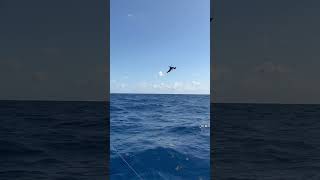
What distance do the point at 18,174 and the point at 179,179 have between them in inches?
293

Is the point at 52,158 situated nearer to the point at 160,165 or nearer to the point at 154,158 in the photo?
the point at 154,158

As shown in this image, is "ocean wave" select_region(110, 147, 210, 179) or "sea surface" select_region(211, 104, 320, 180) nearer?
"ocean wave" select_region(110, 147, 210, 179)

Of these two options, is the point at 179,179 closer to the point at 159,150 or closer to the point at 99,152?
the point at 159,150

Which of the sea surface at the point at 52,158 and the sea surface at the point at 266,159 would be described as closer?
the sea surface at the point at 52,158

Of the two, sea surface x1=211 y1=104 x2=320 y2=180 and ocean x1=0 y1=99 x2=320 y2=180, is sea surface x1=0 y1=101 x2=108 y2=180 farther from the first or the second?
sea surface x1=211 y1=104 x2=320 y2=180

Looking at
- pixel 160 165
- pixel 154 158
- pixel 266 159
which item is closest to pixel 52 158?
pixel 154 158

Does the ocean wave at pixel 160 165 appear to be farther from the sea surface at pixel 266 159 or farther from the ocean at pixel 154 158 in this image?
the sea surface at pixel 266 159

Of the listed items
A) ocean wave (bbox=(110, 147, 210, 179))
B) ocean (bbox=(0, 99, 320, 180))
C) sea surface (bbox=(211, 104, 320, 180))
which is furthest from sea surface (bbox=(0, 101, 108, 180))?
sea surface (bbox=(211, 104, 320, 180))

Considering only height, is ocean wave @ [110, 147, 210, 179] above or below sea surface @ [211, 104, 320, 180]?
above

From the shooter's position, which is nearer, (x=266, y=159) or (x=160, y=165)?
(x=160, y=165)

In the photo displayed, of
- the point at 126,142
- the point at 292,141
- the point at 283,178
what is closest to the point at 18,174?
the point at 126,142

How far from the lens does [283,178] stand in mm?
15859

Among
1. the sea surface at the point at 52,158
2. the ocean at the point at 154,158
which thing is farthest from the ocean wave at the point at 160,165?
the sea surface at the point at 52,158

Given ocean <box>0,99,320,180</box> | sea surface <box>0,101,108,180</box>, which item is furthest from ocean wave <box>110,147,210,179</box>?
sea surface <box>0,101,108,180</box>
